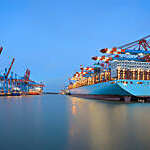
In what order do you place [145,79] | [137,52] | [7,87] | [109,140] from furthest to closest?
[7,87] → [145,79] → [137,52] → [109,140]

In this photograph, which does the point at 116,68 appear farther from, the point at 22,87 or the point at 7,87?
the point at 22,87

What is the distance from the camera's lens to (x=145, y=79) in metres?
28.7

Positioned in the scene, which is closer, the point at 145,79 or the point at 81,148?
the point at 81,148

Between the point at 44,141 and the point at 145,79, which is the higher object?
the point at 145,79

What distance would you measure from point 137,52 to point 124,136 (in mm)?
23107

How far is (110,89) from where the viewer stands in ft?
96.0

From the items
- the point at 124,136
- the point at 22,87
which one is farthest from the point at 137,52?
the point at 22,87

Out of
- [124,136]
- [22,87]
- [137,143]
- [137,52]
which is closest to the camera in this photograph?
[137,143]

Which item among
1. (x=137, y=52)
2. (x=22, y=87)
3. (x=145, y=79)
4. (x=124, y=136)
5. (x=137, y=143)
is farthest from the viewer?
(x=22, y=87)

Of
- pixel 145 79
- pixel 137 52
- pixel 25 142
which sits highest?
pixel 137 52

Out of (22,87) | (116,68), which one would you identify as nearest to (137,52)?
(116,68)

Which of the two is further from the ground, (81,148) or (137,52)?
(137,52)

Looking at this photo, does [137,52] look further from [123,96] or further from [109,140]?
[109,140]

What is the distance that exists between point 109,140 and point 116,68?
25344 millimetres
